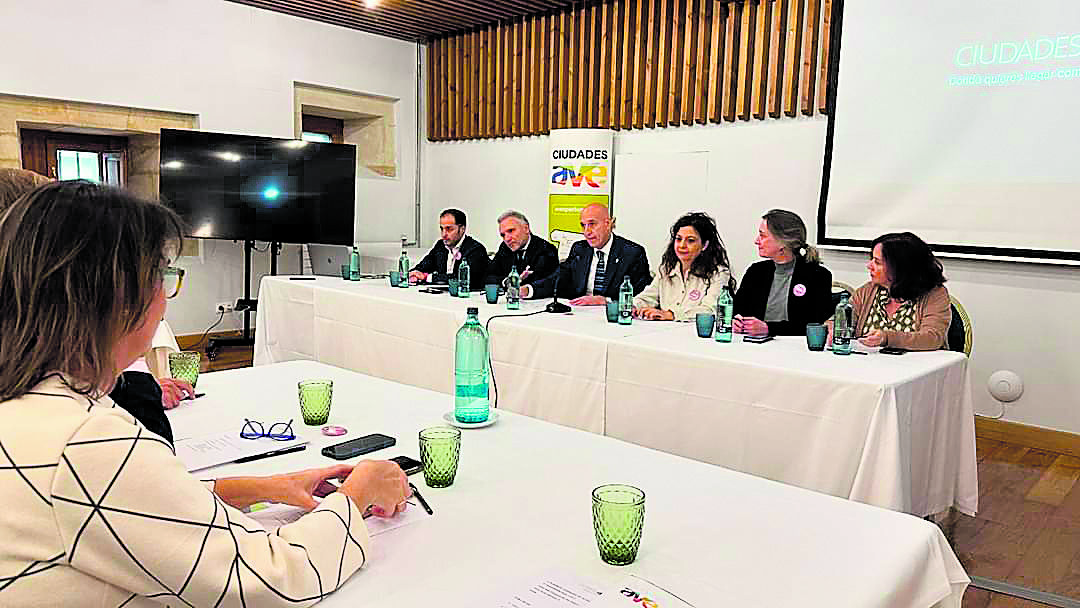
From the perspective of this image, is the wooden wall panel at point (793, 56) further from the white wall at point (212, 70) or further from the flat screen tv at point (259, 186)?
the white wall at point (212, 70)

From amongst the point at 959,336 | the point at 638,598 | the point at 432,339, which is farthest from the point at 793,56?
the point at 638,598

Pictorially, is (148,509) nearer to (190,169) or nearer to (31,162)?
(190,169)

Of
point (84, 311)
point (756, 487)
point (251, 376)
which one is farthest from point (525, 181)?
point (84, 311)

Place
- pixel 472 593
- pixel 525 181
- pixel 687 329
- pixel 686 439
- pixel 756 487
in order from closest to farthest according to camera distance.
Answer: pixel 472 593, pixel 756 487, pixel 686 439, pixel 687 329, pixel 525 181

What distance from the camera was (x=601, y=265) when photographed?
4906 mm

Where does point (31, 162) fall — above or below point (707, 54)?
below

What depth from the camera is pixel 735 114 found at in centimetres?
586

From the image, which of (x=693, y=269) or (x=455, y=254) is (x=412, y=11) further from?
(x=693, y=269)

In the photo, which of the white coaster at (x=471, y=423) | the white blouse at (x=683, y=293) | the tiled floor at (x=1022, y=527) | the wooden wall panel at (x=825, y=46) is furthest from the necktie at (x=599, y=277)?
the white coaster at (x=471, y=423)

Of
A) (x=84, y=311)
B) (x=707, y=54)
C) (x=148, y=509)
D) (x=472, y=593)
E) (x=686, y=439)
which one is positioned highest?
(x=707, y=54)

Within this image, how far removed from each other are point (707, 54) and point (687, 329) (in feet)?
10.3

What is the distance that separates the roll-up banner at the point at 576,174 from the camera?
6.49 m

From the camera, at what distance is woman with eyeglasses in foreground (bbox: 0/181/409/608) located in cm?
85

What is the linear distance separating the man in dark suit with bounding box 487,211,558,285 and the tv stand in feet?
7.68
